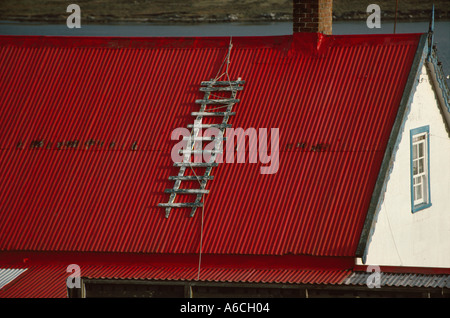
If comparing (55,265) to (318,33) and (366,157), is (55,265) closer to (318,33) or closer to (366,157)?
(366,157)

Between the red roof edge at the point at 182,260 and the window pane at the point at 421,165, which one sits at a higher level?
the window pane at the point at 421,165

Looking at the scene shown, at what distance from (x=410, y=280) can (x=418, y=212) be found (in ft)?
18.5

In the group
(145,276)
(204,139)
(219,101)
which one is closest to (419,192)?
(219,101)

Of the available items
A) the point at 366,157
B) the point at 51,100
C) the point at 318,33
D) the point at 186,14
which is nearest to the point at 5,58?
the point at 51,100

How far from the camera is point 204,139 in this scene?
2116 cm

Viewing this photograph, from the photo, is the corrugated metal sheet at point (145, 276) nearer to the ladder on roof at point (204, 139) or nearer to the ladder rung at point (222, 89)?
the ladder on roof at point (204, 139)

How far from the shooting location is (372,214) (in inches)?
755

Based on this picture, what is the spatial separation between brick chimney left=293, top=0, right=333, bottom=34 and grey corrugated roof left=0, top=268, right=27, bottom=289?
9.14 m

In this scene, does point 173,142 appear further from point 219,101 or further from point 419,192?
point 419,192

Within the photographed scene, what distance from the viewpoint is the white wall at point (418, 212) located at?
2034 centimetres

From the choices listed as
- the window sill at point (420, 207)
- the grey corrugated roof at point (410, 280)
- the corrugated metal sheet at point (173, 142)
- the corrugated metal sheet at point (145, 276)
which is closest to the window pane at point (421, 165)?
the window sill at point (420, 207)

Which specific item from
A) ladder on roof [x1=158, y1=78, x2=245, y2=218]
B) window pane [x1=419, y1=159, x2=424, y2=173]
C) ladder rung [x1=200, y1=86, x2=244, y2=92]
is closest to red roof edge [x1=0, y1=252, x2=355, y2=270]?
ladder on roof [x1=158, y1=78, x2=245, y2=218]

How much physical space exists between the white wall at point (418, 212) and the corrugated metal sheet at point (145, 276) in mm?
1648
